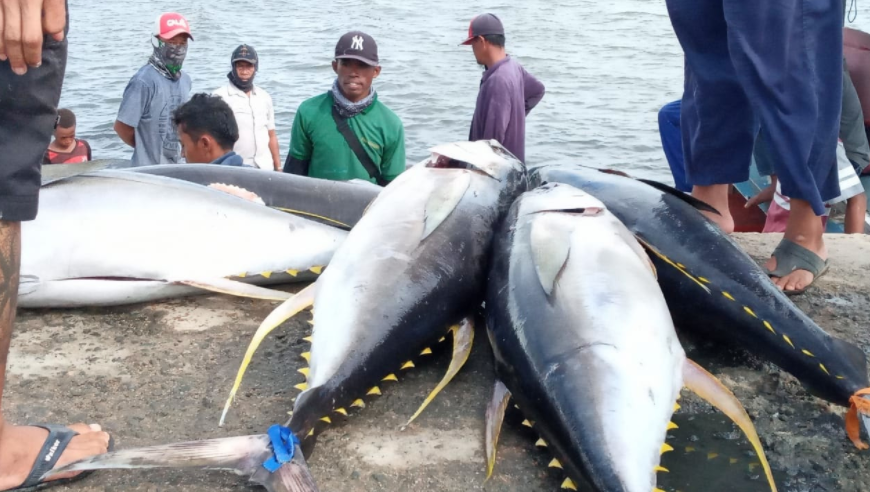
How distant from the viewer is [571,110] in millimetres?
16719

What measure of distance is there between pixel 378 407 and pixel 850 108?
4.36 metres

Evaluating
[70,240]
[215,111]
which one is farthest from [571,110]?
[70,240]

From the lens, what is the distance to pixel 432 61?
20.9 m

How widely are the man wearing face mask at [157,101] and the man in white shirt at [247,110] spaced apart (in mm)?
597

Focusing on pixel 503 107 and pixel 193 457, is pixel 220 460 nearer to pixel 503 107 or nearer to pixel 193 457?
pixel 193 457

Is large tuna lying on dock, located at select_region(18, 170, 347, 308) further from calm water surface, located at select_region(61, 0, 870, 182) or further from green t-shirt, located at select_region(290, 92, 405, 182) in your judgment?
calm water surface, located at select_region(61, 0, 870, 182)

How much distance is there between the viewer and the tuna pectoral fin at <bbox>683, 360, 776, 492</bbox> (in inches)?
93.1

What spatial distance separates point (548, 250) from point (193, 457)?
1.36 meters

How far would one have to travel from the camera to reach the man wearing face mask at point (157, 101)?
741cm

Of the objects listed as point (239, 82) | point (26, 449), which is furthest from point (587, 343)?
point (239, 82)

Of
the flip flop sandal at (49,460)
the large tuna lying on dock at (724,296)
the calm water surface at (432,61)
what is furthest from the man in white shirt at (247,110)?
the flip flop sandal at (49,460)

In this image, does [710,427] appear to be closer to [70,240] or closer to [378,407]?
[378,407]

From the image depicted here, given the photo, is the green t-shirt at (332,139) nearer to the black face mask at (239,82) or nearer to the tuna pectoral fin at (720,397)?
the black face mask at (239,82)

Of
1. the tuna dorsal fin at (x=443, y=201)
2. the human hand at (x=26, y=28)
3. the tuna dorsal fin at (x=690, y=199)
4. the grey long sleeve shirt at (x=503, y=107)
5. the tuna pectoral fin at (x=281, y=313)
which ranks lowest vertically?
the grey long sleeve shirt at (x=503, y=107)
